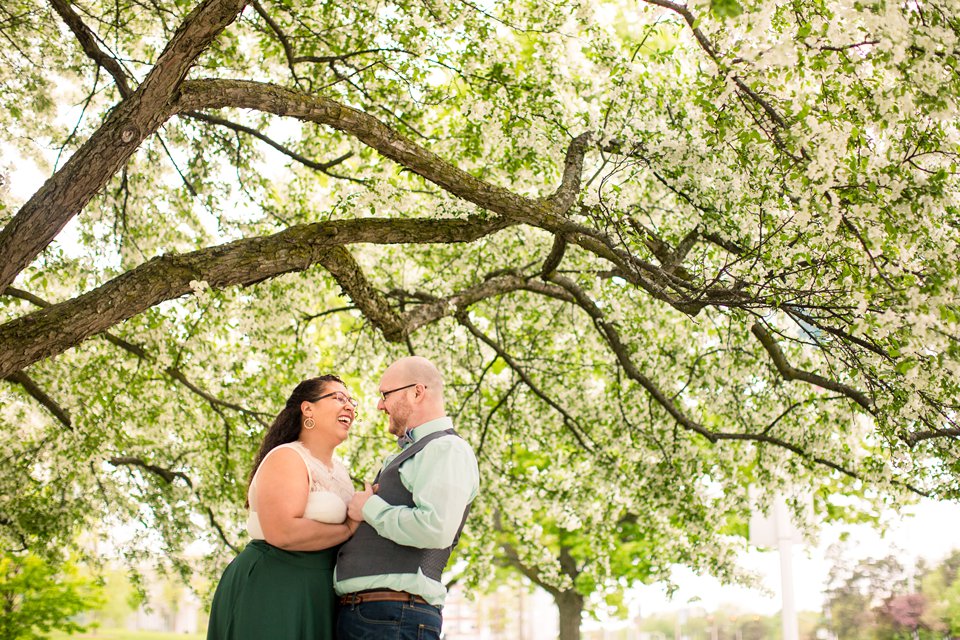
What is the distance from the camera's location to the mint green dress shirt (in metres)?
3.18

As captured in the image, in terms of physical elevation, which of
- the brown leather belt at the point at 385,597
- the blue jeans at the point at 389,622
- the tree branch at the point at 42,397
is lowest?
the blue jeans at the point at 389,622

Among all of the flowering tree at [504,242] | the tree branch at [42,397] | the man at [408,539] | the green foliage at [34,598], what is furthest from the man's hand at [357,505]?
the green foliage at [34,598]

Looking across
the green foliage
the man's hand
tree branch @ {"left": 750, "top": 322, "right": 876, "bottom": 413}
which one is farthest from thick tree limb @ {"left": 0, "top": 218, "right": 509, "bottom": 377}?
the green foliage

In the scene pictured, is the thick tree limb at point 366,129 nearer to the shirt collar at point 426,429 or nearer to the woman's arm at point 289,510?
the woman's arm at point 289,510

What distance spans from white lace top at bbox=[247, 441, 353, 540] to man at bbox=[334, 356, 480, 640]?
0.08 m

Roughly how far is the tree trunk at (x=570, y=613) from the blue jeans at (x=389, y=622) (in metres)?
13.1

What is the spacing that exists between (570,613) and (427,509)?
43.9 ft

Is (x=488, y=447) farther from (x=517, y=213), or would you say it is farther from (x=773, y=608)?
(x=773, y=608)

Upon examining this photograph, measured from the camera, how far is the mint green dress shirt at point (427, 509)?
10.4 feet

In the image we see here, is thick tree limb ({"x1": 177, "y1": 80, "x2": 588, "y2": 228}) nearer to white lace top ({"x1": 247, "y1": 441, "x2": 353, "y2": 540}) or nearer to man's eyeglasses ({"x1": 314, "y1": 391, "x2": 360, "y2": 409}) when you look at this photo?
man's eyeglasses ({"x1": 314, "y1": 391, "x2": 360, "y2": 409})

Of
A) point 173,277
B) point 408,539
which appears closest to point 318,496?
point 408,539

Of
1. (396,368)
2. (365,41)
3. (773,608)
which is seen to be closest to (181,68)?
(396,368)

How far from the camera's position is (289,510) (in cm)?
339

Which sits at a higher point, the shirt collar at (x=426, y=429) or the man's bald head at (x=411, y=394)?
the man's bald head at (x=411, y=394)
